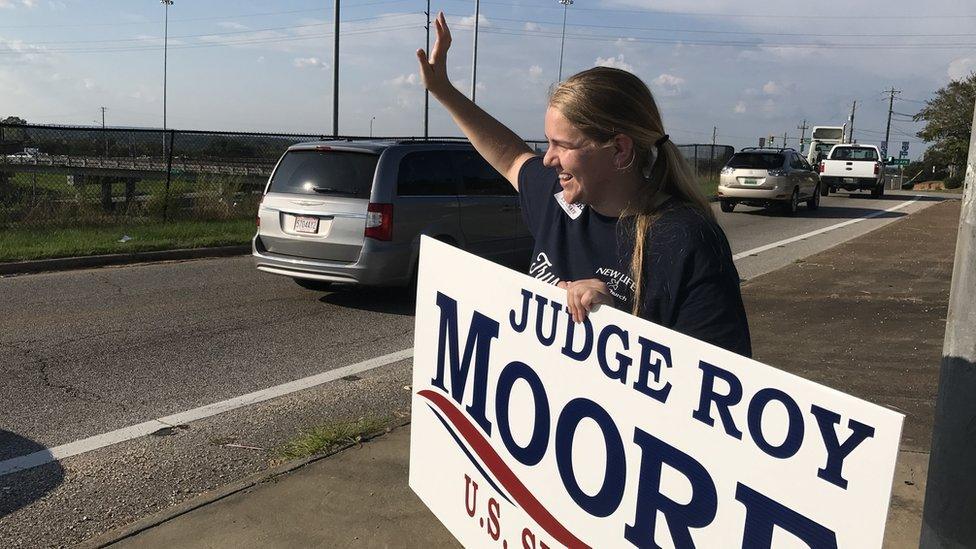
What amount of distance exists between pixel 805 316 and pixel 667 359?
6.58 meters

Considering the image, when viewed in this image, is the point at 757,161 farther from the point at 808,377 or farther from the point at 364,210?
the point at 808,377

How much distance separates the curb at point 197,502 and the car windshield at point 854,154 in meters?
29.6

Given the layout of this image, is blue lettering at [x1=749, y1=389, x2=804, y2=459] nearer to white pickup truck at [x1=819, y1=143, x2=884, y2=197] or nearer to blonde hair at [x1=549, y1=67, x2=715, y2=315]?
blonde hair at [x1=549, y1=67, x2=715, y2=315]

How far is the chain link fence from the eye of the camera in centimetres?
1319

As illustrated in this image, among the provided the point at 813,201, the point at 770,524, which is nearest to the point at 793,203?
the point at 813,201

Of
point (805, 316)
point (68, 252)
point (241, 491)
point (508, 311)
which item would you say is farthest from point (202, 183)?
point (508, 311)

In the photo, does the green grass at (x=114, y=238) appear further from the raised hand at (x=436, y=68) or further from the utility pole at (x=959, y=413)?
the utility pole at (x=959, y=413)

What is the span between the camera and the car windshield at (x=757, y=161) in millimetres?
20547

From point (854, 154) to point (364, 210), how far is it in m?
26.6

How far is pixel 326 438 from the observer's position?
4.18 metres

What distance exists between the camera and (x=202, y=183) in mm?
15648

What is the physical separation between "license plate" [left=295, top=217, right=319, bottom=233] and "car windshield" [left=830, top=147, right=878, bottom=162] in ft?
86.7

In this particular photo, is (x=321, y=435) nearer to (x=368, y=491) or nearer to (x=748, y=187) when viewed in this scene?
(x=368, y=491)

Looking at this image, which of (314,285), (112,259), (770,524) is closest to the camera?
(770,524)
